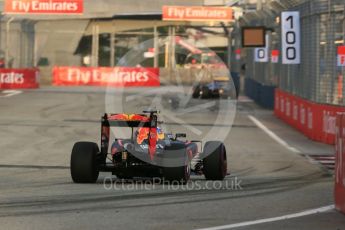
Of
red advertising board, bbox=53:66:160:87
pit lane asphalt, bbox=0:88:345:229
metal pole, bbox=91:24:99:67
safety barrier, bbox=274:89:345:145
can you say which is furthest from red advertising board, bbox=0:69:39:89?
pit lane asphalt, bbox=0:88:345:229

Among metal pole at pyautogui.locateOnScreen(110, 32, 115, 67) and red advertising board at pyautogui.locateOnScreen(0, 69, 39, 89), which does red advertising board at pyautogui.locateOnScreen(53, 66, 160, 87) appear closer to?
red advertising board at pyautogui.locateOnScreen(0, 69, 39, 89)

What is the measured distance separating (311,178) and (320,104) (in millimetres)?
7453

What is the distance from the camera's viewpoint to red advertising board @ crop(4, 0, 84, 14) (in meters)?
42.7

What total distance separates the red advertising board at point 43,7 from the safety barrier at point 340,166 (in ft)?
115

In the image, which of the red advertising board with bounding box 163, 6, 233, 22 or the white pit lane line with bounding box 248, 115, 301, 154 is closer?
the white pit lane line with bounding box 248, 115, 301, 154

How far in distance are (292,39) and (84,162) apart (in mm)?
13606

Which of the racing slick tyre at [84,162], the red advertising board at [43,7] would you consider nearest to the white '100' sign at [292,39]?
the racing slick tyre at [84,162]

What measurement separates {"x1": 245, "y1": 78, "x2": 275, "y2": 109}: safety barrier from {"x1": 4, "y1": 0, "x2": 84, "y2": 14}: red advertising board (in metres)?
11.1

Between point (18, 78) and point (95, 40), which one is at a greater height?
point (95, 40)

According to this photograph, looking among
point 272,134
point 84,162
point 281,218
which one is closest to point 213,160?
point 84,162

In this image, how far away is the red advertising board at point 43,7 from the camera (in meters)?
42.7

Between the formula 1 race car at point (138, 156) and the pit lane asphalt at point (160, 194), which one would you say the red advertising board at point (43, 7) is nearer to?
the pit lane asphalt at point (160, 194)

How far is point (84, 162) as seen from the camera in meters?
11.1

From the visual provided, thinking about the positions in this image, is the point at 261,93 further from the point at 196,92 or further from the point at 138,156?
the point at 138,156
